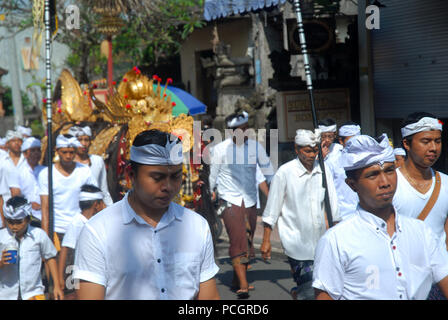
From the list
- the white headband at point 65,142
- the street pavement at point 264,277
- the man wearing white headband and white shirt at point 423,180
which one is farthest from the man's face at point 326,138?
the man wearing white headband and white shirt at point 423,180

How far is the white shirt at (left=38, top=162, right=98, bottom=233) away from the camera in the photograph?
23.4ft

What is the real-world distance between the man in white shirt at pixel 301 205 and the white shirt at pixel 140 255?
3.32 meters

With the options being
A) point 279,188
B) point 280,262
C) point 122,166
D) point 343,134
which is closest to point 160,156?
point 279,188

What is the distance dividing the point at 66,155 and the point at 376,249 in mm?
4877

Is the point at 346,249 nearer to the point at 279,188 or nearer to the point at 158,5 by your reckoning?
the point at 279,188

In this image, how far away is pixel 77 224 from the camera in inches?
269

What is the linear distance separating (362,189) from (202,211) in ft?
17.8

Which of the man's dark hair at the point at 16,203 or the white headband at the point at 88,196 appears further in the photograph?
the white headband at the point at 88,196

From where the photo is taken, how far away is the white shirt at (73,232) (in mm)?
6781

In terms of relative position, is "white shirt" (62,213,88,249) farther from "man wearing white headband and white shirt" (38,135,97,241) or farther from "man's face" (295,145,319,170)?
"man's face" (295,145,319,170)

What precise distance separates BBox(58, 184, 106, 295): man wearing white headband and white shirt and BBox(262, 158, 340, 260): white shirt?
178 centimetres

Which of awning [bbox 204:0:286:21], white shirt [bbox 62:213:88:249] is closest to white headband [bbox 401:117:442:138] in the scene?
white shirt [bbox 62:213:88:249]

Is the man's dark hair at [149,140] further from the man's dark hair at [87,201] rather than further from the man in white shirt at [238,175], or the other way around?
the man in white shirt at [238,175]

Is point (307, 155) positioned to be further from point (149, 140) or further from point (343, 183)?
point (149, 140)
